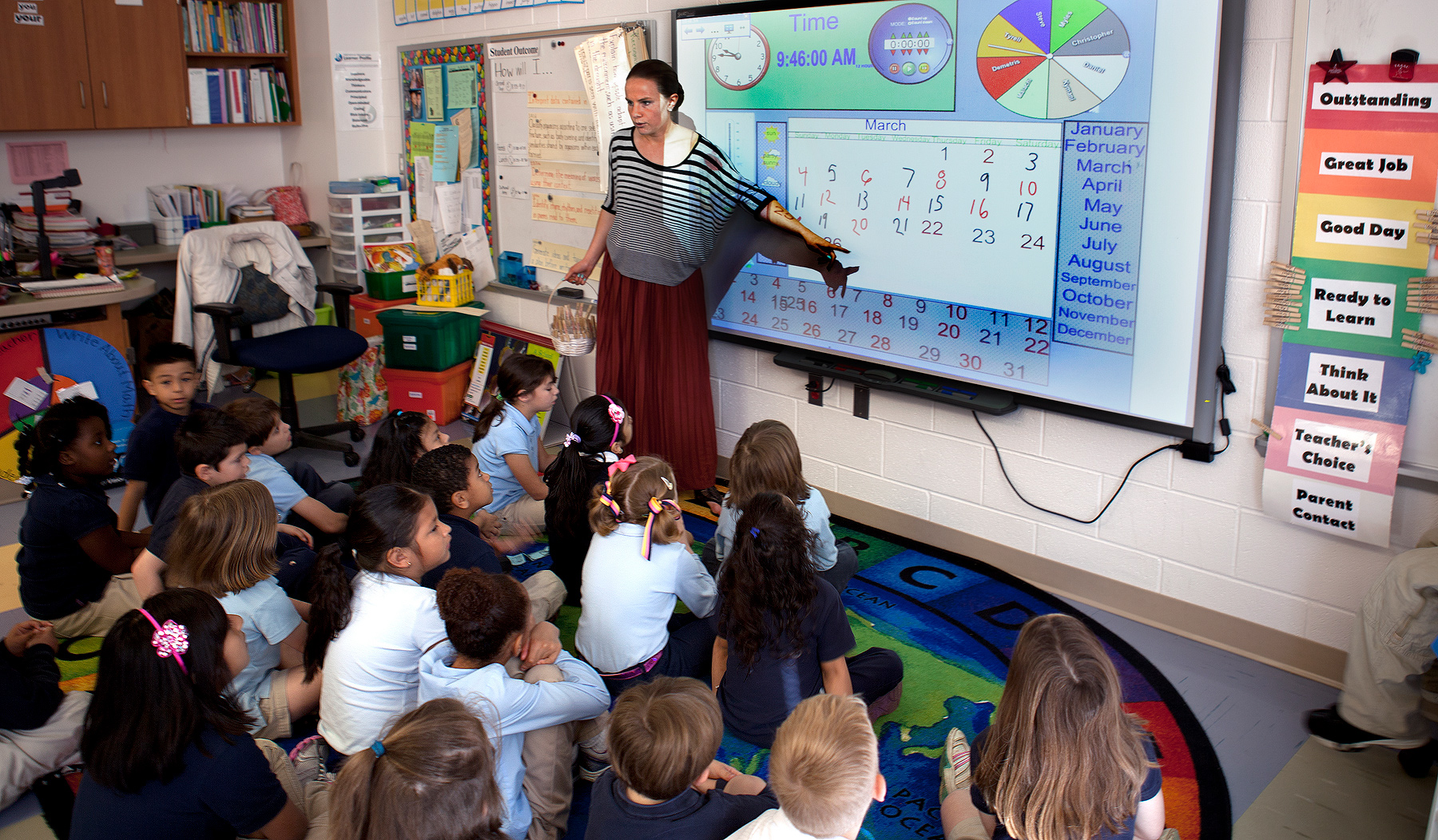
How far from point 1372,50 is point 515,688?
7.61 feet

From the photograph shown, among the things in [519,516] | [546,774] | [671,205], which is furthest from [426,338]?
[546,774]

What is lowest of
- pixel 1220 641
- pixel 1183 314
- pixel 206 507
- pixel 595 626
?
pixel 1220 641

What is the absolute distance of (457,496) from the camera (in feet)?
9.37

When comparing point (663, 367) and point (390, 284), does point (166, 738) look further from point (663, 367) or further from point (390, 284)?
point (390, 284)

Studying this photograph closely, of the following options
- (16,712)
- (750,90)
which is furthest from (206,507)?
(750,90)

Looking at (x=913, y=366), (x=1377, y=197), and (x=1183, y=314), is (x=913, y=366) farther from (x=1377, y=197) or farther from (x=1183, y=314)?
(x=1377, y=197)

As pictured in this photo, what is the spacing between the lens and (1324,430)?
2.57 metres

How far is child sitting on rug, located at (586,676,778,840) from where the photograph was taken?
1.64 m

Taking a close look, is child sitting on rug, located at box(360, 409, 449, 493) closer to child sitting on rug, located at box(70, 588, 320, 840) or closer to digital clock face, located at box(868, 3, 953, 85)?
child sitting on rug, located at box(70, 588, 320, 840)

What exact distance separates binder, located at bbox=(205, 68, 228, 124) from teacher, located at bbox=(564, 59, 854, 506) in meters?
Result: 2.66

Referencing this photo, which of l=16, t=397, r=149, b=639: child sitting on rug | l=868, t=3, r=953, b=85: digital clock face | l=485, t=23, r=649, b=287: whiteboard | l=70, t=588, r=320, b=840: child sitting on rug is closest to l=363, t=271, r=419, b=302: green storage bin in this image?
l=485, t=23, r=649, b=287: whiteboard

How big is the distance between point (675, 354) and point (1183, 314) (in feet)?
5.93

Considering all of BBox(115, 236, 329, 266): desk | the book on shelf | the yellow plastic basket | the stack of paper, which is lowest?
the yellow plastic basket

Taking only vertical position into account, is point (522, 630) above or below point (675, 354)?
below
